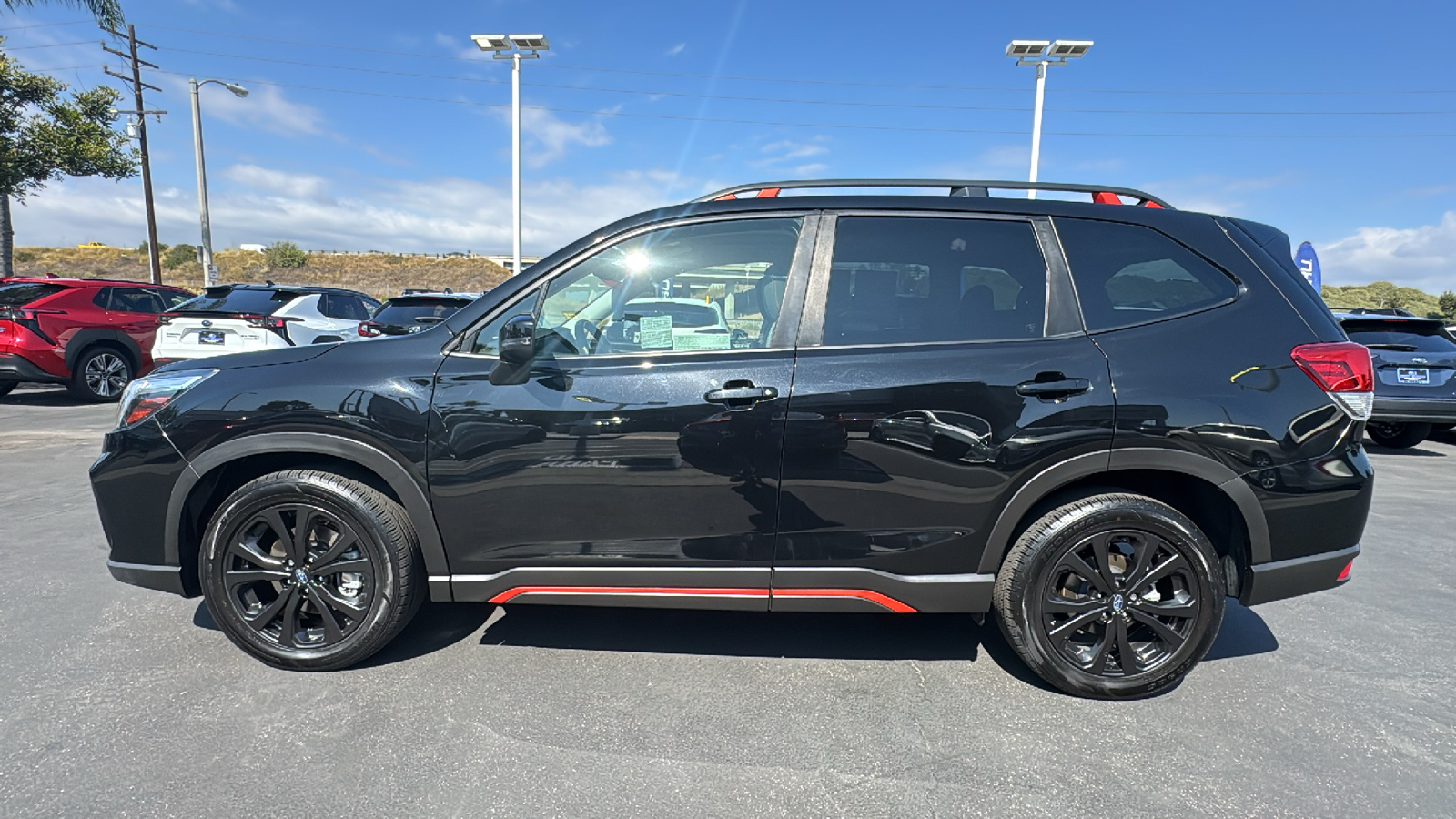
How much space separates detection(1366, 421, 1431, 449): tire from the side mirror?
9972 mm

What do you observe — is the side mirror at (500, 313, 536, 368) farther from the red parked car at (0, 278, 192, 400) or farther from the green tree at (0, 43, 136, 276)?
the green tree at (0, 43, 136, 276)

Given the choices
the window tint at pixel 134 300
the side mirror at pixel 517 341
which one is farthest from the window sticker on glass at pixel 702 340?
the window tint at pixel 134 300

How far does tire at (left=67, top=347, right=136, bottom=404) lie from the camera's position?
971cm

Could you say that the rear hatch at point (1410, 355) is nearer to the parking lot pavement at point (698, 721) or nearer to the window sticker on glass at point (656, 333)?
the parking lot pavement at point (698, 721)

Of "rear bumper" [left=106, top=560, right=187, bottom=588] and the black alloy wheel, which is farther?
the black alloy wheel

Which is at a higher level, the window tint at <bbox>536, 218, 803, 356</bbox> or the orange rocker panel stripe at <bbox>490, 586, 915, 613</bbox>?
the window tint at <bbox>536, 218, 803, 356</bbox>

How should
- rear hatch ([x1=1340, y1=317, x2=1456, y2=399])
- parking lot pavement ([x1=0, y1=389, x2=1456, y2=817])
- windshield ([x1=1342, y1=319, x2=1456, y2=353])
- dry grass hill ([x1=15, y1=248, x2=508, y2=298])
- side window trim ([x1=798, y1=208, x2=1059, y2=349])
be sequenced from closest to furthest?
parking lot pavement ([x1=0, y1=389, x2=1456, y2=817])
side window trim ([x1=798, y1=208, x2=1059, y2=349])
rear hatch ([x1=1340, y1=317, x2=1456, y2=399])
windshield ([x1=1342, y1=319, x2=1456, y2=353])
dry grass hill ([x1=15, y1=248, x2=508, y2=298])

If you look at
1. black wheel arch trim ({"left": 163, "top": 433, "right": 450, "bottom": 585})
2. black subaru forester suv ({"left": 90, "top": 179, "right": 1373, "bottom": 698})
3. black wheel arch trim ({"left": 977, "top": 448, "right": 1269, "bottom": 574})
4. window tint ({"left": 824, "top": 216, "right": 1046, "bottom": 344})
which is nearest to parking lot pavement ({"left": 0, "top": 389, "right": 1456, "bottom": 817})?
black subaru forester suv ({"left": 90, "top": 179, "right": 1373, "bottom": 698})

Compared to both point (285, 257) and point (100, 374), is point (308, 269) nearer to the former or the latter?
point (285, 257)

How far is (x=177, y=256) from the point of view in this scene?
50406 millimetres

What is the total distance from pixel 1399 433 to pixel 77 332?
53.8ft

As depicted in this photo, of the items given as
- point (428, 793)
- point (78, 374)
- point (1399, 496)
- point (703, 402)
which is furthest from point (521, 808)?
point (78, 374)

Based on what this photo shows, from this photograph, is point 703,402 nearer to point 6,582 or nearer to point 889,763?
point 889,763

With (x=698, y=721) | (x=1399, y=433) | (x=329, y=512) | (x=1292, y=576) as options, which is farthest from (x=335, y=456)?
(x=1399, y=433)
